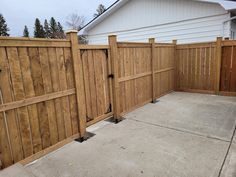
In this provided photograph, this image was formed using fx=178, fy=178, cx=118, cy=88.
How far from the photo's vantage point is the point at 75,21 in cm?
2389

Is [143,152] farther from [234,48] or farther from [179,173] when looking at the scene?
[234,48]

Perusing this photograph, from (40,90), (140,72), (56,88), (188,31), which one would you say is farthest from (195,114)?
(188,31)

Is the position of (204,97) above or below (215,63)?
below

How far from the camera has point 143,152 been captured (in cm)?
280

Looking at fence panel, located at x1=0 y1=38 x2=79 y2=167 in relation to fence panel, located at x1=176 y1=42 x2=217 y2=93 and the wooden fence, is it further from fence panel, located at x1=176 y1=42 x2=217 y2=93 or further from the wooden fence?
fence panel, located at x1=176 y1=42 x2=217 y2=93

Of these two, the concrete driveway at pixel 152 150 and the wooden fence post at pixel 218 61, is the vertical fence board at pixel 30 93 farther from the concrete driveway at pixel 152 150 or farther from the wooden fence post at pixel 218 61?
the wooden fence post at pixel 218 61

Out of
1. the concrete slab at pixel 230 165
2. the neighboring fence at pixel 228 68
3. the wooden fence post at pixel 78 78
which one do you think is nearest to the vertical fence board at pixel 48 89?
the wooden fence post at pixel 78 78

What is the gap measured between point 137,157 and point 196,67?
5.16 metres

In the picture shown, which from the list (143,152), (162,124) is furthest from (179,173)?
(162,124)

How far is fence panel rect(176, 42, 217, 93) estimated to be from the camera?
6.33 meters

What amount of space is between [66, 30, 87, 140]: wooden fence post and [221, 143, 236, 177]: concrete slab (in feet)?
7.67

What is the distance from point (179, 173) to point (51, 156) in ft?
6.25

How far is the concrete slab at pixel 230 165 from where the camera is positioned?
2.20 m

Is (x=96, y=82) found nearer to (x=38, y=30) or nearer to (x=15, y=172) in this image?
(x=15, y=172)
